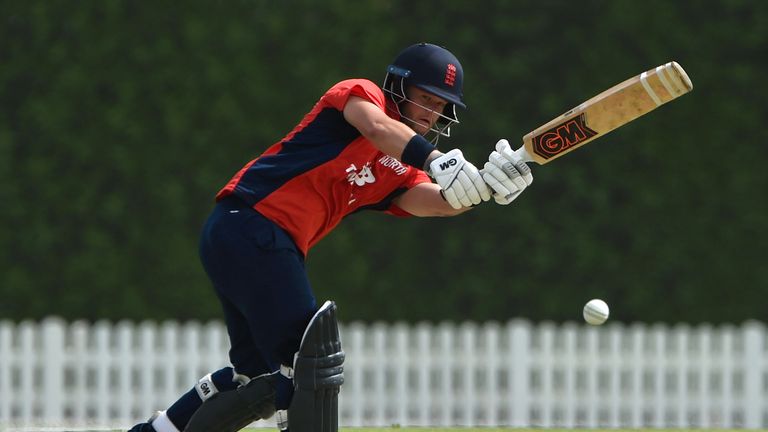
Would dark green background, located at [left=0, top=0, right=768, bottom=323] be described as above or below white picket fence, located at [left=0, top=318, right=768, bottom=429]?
above

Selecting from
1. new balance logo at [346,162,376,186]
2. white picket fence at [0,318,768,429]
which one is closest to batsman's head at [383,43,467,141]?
new balance logo at [346,162,376,186]

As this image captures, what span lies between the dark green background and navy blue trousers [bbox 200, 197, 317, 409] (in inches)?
177

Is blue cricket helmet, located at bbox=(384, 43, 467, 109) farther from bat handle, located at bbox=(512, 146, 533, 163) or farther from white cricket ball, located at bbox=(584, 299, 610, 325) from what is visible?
white cricket ball, located at bbox=(584, 299, 610, 325)

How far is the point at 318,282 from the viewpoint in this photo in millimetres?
9047

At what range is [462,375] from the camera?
8.91 metres

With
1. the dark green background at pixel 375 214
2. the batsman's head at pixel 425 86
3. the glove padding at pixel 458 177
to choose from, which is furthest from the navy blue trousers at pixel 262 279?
the dark green background at pixel 375 214

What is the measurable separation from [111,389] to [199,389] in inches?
174

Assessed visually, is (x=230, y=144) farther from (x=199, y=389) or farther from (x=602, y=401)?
(x=199, y=389)

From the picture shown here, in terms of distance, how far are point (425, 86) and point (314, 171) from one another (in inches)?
21.0

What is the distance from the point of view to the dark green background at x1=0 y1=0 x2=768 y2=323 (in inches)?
356

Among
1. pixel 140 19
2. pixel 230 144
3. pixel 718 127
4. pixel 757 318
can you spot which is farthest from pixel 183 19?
pixel 757 318

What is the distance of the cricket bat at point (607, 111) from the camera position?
4258mm

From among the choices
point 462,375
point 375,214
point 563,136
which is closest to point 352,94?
point 563,136

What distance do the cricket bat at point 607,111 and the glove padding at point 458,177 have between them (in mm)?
167
